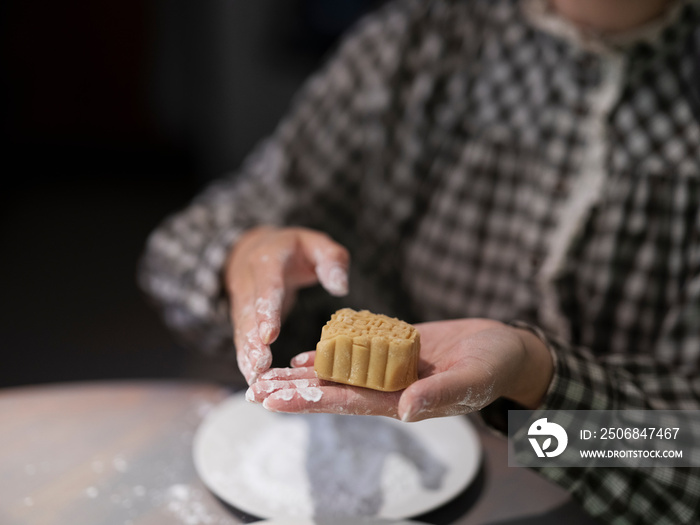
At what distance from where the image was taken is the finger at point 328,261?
0.89 m

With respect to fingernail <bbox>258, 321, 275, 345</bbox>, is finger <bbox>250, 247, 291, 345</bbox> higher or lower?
higher

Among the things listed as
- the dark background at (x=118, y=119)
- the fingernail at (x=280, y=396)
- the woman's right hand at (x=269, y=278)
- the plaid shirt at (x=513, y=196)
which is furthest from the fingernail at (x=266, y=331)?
the dark background at (x=118, y=119)

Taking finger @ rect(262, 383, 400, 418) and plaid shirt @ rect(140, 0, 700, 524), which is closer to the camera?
finger @ rect(262, 383, 400, 418)

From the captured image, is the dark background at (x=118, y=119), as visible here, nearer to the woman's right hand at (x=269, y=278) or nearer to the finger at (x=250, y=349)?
the woman's right hand at (x=269, y=278)

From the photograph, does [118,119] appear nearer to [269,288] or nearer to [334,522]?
[269,288]

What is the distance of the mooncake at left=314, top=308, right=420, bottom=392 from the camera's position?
0.77m

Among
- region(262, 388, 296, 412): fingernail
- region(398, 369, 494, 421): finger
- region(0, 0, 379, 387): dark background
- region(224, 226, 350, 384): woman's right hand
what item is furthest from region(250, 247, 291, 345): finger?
region(0, 0, 379, 387): dark background

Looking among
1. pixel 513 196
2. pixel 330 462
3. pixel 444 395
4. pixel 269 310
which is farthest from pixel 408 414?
pixel 513 196

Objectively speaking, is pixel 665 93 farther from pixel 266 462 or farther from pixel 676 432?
pixel 266 462

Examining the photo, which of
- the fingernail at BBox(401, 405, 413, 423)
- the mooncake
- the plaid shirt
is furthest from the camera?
the plaid shirt

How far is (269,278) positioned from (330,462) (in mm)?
308

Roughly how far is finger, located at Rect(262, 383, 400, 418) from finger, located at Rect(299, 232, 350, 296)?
16 cm

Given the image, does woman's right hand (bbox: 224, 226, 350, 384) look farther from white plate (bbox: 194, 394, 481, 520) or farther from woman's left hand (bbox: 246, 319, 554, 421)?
white plate (bbox: 194, 394, 481, 520)

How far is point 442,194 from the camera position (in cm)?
131
